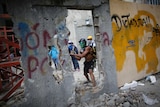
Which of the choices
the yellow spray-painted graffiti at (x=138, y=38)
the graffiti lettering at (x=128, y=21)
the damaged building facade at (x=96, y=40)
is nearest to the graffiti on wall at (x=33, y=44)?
the damaged building facade at (x=96, y=40)

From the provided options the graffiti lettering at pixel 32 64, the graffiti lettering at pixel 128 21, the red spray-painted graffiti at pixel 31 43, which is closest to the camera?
the red spray-painted graffiti at pixel 31 43

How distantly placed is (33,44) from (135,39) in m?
3.97

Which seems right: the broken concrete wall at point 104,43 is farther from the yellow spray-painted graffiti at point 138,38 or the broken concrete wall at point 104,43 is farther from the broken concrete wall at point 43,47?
the broken concrete wall at point 43,47

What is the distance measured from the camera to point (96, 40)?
18.4ft

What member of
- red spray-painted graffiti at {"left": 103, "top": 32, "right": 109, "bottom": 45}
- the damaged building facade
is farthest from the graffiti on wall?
red spray-painted graffiti at {"left": 103, "top": 32, "right": 109, "bottom": 45}

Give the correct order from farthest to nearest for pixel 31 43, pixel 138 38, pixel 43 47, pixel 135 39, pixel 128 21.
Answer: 1. pixel 138 38
2. pixel 135 39
3. pixel 128 21
4. pixel 43 47
5. pixel 31 43

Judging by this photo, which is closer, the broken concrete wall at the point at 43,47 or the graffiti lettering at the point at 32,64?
the broken concrete wall at the point at 43,47

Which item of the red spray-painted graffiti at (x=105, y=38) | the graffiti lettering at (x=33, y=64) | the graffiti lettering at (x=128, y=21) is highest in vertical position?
the graffiti lettering at (x=128, y=21)

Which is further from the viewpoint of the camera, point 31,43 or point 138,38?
point 138,38

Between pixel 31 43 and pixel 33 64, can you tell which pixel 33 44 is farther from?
pixel 33 64

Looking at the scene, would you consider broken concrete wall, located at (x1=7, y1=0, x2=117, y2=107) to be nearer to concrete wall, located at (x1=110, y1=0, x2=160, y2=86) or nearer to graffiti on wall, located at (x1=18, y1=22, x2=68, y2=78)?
graffiti on wall, located at (x1=18, y1=22, x2=68, y2=78)

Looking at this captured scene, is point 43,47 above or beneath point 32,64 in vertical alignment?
above

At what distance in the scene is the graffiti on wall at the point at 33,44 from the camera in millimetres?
3992

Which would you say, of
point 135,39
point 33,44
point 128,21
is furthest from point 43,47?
point 135,39
